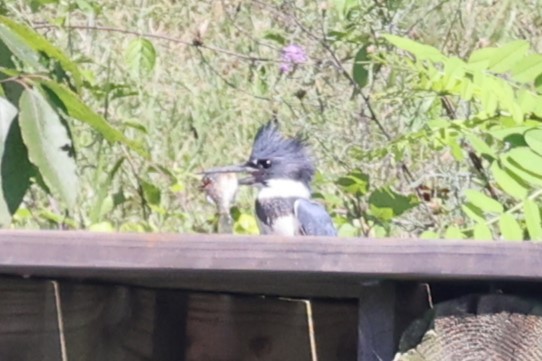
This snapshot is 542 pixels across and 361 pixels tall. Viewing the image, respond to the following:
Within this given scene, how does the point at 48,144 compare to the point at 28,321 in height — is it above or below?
above

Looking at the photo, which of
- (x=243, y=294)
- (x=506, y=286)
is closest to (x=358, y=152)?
(x=243, y=294)

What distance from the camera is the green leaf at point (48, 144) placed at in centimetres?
152

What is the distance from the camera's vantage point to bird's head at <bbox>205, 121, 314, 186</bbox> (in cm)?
319

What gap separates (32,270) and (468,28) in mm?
2577

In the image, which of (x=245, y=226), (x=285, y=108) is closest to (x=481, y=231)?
(x=245, y=226)

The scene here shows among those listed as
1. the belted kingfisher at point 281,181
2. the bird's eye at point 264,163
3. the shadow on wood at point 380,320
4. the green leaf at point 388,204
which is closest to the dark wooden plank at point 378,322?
the shadow on wood at point 380,320

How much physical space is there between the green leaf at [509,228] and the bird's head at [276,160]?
1292mm

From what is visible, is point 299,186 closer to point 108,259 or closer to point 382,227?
point 382,227

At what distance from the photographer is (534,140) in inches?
73.3

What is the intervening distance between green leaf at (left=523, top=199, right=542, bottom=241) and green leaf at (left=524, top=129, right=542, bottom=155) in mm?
77

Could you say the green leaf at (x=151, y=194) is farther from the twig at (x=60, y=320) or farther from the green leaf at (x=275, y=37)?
the twig at (x=60, y=320)

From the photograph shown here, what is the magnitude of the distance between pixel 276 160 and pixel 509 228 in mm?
1441

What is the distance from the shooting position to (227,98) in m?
4.34

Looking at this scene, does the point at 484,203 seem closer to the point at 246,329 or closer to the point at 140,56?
the point at 246,329
